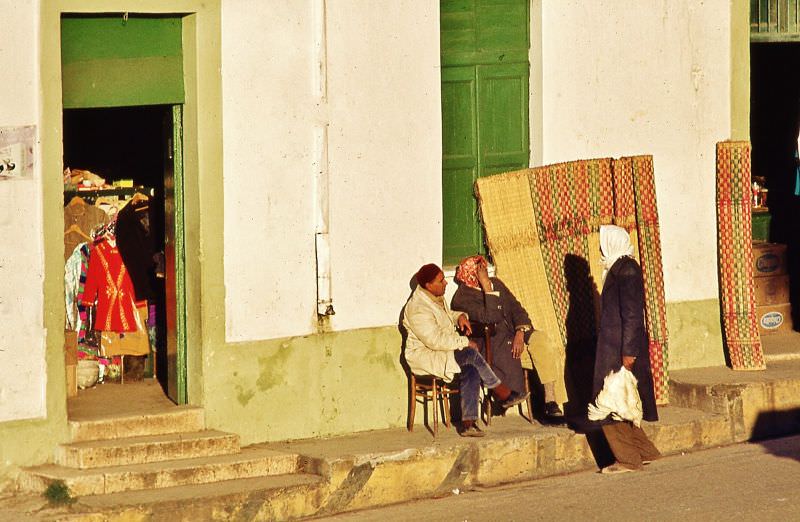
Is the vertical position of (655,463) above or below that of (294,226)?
below

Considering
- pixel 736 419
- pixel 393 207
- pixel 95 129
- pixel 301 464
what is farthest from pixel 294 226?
pixel 736 419

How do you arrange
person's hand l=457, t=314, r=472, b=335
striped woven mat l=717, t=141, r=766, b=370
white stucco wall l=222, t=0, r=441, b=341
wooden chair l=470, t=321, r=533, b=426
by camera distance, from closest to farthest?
white stucco wall l=222, t=0, r=441, b=341 → person's hand l=457, t=314, r=472, b=335 → wooden chair l=470, t=321, r=533, b=426 → striped woven mat l=717, t=141, r=766, b=370

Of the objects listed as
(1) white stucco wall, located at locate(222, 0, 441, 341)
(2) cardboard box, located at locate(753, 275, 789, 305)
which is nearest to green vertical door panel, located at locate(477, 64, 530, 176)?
(1) white stucco wall, located at locate(222, 0, 441, 341)

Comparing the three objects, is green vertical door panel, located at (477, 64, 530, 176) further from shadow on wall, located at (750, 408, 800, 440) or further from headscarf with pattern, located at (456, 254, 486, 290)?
shadow on wall, located at (750, 408, 800, 440)

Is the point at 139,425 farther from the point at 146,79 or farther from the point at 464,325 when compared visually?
the point at 464,325

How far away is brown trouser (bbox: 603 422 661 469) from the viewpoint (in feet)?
42.1

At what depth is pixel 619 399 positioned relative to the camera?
12586 mm

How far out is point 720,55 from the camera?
15.5 meters

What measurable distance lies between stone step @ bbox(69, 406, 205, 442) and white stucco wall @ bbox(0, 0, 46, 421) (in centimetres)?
42

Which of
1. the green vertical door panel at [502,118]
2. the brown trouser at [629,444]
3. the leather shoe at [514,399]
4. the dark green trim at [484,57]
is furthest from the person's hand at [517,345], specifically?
the dark green trim at [484,57]

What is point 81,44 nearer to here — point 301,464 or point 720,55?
point 301,464

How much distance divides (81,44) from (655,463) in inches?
207

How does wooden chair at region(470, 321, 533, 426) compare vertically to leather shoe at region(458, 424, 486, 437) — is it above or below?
above

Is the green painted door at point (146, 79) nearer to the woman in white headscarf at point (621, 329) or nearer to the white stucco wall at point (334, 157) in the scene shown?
the white stucco wall at point (334, 157)
